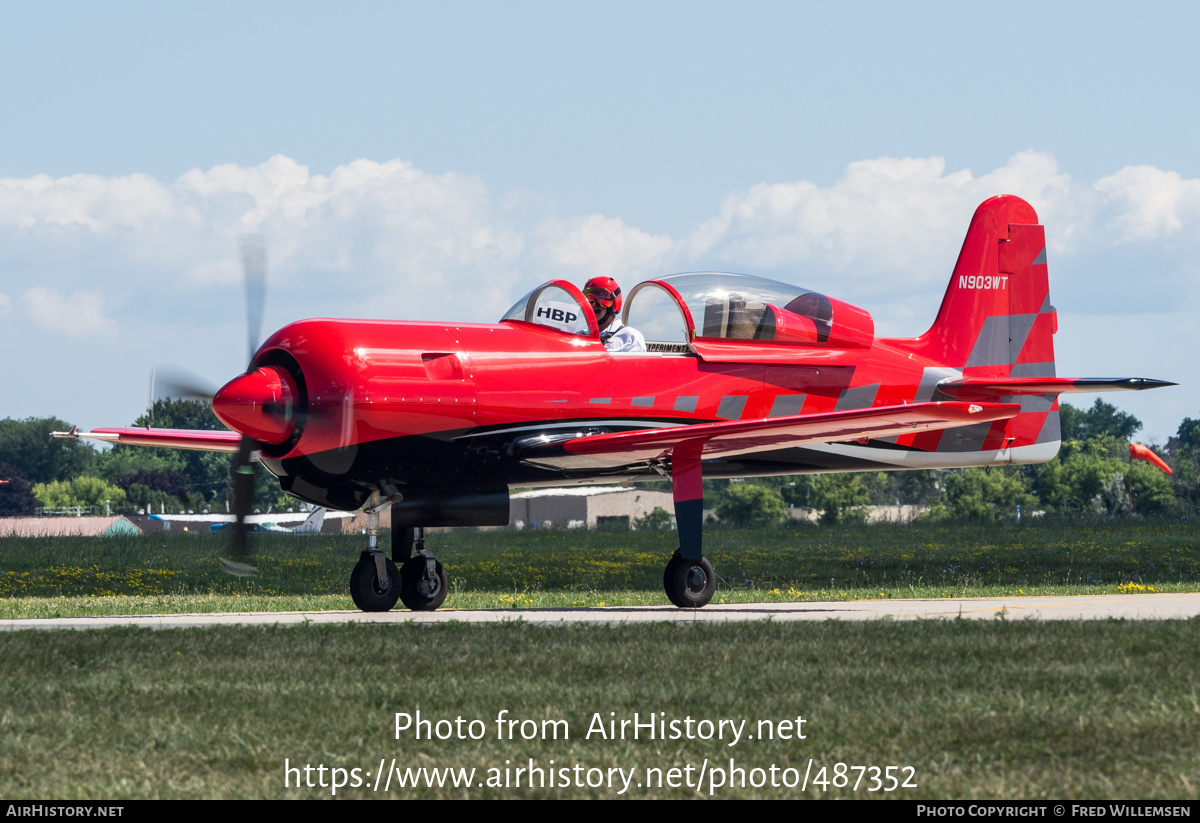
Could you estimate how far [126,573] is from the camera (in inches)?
1136

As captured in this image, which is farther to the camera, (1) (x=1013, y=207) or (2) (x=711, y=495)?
(2) (x=711, y=495)

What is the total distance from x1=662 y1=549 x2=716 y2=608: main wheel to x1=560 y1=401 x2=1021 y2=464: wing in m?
1.33

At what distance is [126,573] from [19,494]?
107 metres

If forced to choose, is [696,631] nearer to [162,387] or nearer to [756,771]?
[756,771]

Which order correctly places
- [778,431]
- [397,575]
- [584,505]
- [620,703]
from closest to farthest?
[620,703] < [778,431] < [397,575] < [584,505]

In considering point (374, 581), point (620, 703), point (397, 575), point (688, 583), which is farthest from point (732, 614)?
point (620, 703)

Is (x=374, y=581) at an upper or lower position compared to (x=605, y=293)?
lower

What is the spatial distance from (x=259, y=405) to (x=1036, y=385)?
9.92m

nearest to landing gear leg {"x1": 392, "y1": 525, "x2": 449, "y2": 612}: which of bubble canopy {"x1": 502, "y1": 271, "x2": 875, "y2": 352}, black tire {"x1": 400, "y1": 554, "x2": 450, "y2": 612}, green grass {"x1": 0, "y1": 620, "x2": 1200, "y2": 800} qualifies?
black tire {"x1": 400, "y1": 554, "x2": 450, "y2": 612}

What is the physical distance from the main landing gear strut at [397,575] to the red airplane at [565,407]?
2cm

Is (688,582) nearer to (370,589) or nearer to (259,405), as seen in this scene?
(370,589)

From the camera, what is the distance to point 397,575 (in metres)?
14.9

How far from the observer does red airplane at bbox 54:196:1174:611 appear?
544 inches
